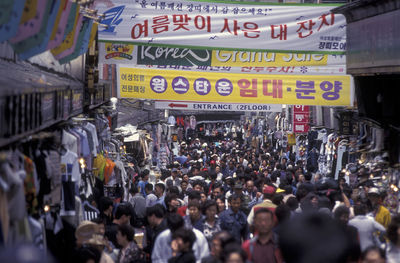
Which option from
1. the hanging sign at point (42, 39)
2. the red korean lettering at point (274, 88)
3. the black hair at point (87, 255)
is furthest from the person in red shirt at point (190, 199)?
the red korean lettering at point (274, 88)

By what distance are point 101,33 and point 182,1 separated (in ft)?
6.13

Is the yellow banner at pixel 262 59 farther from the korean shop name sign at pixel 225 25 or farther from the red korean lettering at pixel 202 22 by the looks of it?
the red korean lettering at pixel 202 22

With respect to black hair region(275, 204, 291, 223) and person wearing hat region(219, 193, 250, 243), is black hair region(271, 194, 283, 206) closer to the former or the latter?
person wearing hat region(219, 193, 250, 243)

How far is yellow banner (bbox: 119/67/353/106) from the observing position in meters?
17.9

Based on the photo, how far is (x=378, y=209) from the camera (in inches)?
448

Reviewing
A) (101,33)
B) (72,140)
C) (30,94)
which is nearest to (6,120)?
(30,94)

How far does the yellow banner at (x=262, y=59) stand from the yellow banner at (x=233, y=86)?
417 millimetres

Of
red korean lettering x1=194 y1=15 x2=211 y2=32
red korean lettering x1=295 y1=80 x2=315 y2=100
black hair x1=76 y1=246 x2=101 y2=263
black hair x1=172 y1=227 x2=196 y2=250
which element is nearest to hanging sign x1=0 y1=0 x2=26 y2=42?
black hair x1=76 y1=246 x2=101 y2=263

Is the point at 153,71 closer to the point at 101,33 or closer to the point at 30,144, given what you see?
the point at 101,33

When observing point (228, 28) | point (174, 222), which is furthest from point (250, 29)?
point (174, 222)

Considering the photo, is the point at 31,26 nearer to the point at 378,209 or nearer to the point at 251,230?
the point at 251,230

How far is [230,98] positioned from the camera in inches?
718

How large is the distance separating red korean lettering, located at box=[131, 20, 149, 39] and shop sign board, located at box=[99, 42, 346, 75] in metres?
0.93

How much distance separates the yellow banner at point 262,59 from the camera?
57.7 ft
